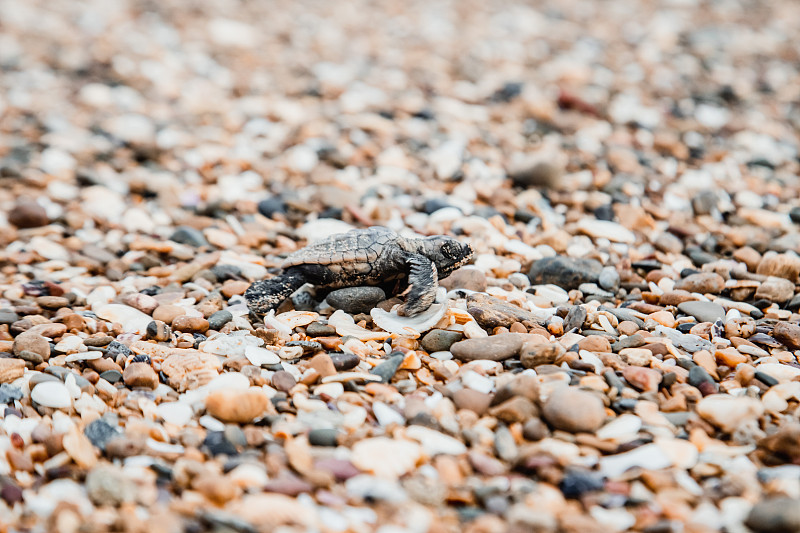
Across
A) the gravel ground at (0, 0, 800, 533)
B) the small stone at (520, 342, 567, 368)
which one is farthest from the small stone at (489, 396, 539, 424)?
the small stone at (520, 342, 567, 368)

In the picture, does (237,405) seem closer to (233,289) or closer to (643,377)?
(233,289)

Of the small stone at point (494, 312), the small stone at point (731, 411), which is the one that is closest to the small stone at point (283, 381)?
the small stone at point (494, 312)

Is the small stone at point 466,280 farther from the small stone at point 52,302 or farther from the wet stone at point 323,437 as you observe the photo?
the small stone at point 52,302

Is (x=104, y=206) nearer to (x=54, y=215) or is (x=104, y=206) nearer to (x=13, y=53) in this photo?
(x=54, y=215)

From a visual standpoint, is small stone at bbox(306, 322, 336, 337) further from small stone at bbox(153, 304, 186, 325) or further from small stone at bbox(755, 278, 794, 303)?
small stone at bbox(755, 278, 794, 303)

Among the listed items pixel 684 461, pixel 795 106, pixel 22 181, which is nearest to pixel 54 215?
pixel 22 181

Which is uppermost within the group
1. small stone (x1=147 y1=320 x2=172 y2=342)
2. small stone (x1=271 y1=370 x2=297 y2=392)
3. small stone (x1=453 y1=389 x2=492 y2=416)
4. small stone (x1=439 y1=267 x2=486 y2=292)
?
small stone (x1=439 y1=267 x2=486 y2=292)
